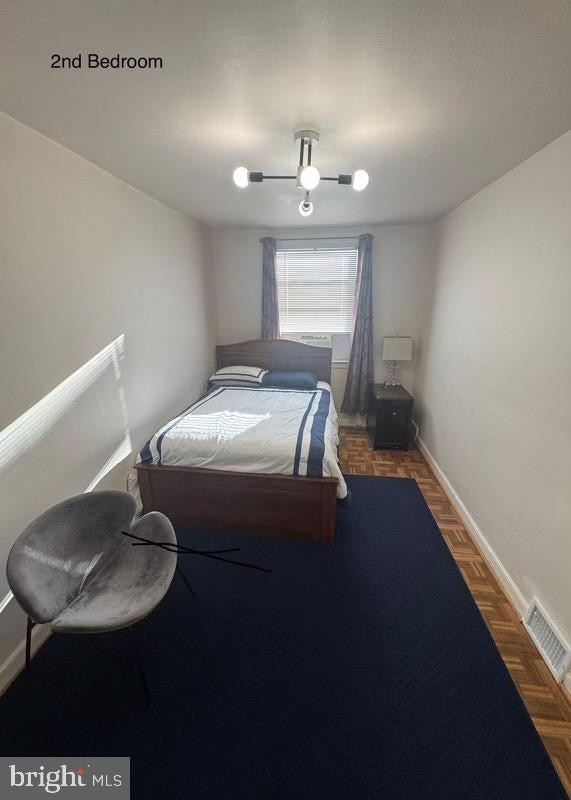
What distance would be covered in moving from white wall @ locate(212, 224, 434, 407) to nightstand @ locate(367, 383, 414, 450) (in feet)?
1.96

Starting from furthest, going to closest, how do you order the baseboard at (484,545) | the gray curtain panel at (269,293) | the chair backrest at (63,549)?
the gray curtain panel at (269,293)
the baseboard at (484,545)
the chair backrest at (63,549)

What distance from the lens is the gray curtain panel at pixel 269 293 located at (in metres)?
3.72

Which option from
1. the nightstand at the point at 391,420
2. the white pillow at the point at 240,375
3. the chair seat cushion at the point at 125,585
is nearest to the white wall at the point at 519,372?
the nightstand at the point at 391,420

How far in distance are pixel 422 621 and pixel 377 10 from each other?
2469 millimetres

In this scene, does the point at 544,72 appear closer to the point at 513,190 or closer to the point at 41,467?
the point at 513,190

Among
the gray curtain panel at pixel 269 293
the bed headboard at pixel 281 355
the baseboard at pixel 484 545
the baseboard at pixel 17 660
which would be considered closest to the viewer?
the baseboard at pixel 17 660

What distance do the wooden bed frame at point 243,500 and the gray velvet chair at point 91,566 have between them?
584 mm

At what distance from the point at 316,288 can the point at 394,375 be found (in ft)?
4.71

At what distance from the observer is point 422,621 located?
68.1 inches

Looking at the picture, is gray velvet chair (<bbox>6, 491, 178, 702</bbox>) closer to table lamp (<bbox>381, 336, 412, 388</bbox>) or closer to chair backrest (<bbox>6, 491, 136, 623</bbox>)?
chair backrest (<bbox>6, 491, 136, 623</bbox>)

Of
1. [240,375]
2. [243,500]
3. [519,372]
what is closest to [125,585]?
[243,500]

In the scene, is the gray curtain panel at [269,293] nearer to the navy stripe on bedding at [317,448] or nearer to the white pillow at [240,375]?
the white pillow at [240,375]

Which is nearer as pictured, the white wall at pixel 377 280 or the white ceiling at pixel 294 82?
the white ceiling at pixel 294 82

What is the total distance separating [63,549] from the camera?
1.51m
